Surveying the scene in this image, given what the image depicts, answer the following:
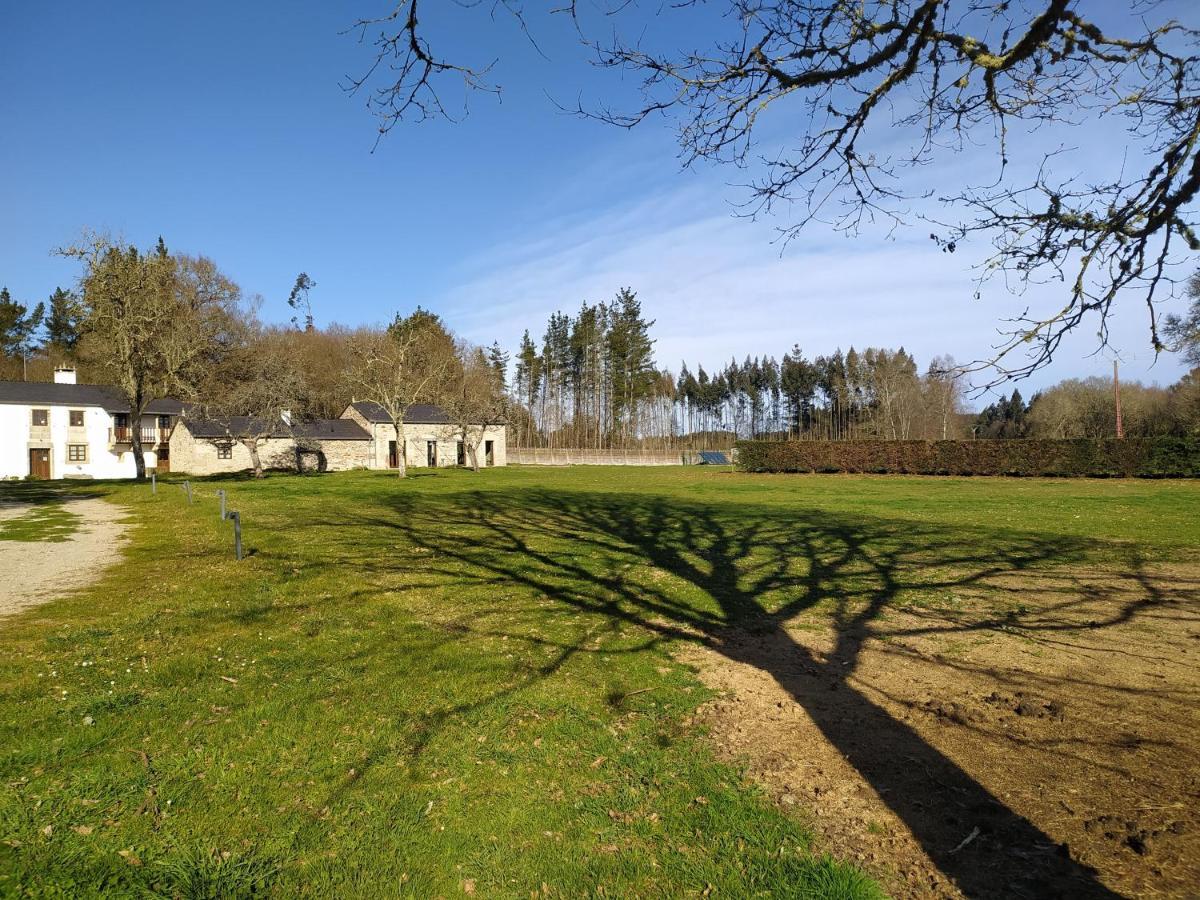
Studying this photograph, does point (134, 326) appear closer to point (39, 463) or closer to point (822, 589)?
point (39, 463)

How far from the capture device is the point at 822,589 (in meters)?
8.72

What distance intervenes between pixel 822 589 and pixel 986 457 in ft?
99.6

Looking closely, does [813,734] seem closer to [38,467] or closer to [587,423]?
[38,467]

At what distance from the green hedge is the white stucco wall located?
47.8m

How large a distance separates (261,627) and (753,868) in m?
5.61

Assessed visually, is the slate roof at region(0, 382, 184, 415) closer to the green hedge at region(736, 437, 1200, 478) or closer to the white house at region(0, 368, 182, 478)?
the white house at region(0, 368, 182, 478)

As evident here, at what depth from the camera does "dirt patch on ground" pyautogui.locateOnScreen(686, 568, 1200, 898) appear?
9.95ft

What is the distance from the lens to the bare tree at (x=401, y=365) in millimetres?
39188

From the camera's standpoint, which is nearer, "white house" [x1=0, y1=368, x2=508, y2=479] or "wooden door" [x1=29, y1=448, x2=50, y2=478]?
"white house" [x1=0, y1=368, x2=508, y2=479]

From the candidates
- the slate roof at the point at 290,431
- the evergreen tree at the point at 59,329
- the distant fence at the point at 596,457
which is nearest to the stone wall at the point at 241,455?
the slate roof at the point at 290,431

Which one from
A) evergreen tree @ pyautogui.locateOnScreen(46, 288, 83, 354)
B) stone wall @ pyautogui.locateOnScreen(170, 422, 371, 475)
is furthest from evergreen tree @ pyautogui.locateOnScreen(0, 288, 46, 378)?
stone wall @ pyautogui.locateOnScreen(170, 422, 371, 475)

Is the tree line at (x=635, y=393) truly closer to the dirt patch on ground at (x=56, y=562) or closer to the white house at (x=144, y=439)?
the white house at (x=144, y=439)

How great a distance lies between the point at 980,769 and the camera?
12.6ft

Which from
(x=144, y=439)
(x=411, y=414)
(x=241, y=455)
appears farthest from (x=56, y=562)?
(x=144, y=439)
